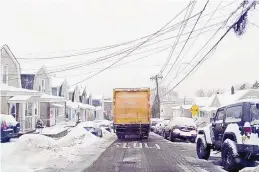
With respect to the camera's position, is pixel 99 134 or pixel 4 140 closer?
pixel 4 140

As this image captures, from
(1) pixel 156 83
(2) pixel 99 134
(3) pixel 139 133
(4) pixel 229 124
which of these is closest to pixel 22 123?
(2) pixel 99 134

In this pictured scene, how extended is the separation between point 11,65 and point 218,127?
77.3 feet

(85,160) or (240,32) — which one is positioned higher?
(240,32)

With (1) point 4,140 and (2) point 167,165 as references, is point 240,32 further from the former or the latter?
(1) point 4,140

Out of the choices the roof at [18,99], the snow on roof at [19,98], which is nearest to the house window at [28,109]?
the snow on roof at [19,98]

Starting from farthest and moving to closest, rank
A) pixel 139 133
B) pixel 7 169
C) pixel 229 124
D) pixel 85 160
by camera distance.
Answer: pixel 139 133 → pixel 85 160 → pixel 229 124 → pixel 7 169

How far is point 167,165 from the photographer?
1159 centimetres

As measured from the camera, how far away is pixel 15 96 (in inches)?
1037

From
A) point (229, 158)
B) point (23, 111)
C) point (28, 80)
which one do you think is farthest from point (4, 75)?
point (229, 158)

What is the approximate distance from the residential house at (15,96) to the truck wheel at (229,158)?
56.0 ft

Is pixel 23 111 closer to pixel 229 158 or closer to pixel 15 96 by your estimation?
pixel 15 96

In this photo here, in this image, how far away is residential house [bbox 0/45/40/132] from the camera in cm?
2567

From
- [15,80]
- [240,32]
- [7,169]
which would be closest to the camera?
[7,169]

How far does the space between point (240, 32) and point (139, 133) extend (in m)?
12.9
